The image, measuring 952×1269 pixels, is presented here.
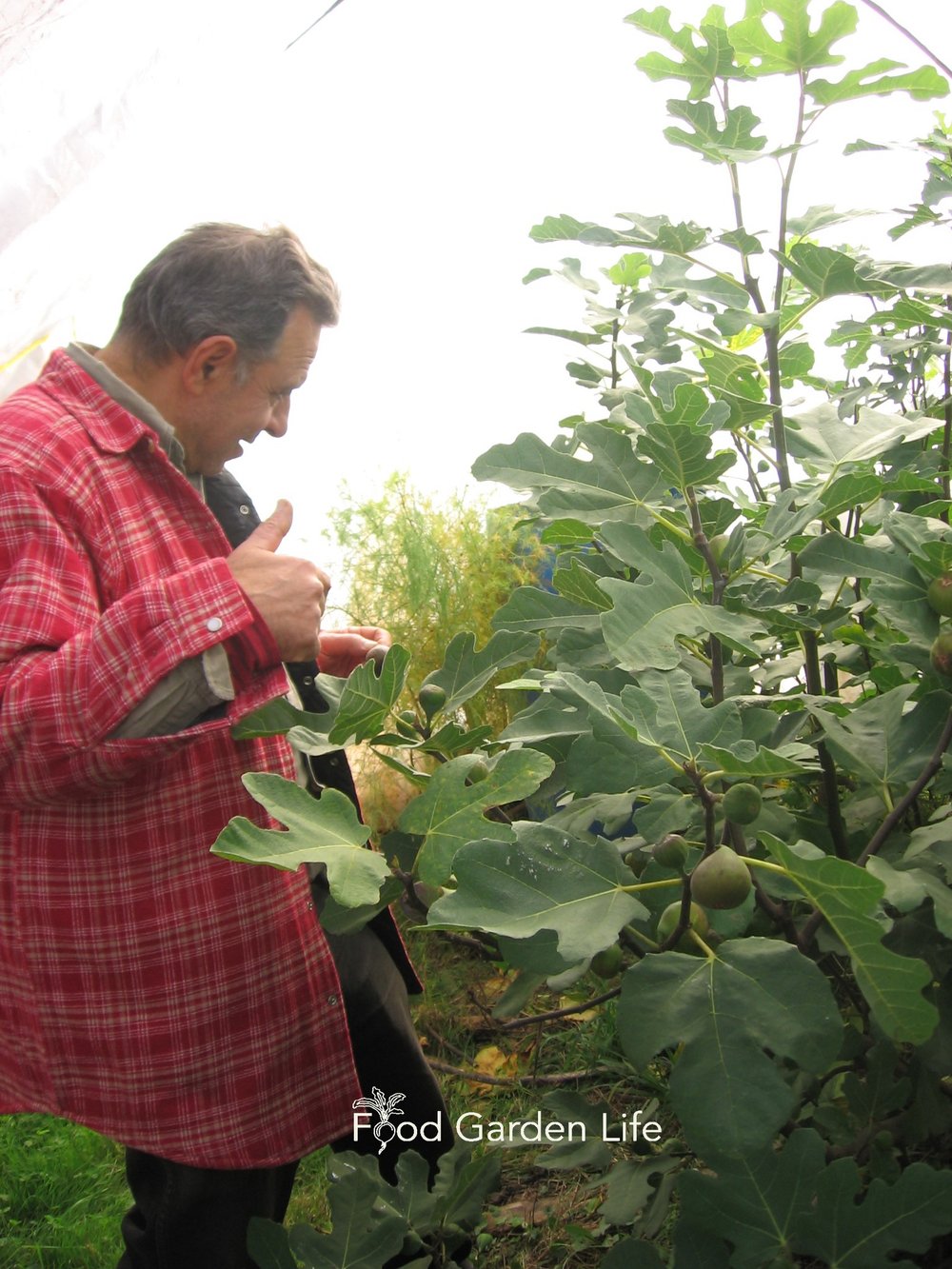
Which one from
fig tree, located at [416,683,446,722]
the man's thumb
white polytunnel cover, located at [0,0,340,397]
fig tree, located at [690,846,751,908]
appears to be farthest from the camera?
white polytunnel cover, located at [0,0,340,397]

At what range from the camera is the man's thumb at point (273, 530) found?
1366 mm

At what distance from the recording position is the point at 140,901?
133cm

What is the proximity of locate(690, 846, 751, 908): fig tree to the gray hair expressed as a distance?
129 cm

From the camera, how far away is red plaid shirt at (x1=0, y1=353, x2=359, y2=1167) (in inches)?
49.6

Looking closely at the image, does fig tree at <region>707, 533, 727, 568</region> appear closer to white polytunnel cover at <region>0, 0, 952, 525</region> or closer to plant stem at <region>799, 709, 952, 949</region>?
plant stem at <region>799, 709, 952, 949</region>

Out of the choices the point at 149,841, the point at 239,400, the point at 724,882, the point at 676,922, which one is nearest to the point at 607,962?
the point at 676,922

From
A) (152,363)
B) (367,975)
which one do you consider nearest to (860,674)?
(367,975)

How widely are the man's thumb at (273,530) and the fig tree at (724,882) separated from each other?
875mm

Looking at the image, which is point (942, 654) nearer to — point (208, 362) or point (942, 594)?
point (942, 594)

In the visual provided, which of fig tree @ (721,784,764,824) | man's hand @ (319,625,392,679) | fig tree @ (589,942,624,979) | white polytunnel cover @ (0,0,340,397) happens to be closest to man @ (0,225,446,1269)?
man's hand @ (319,625,392,679)

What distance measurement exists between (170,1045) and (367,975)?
1.08ft

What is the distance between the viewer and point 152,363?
165 centimetres

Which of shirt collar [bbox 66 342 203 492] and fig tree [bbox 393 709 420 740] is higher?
shirt collar [bbox 66 342 203 492]

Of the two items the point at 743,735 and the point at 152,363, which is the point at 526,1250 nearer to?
the point at 743,735
